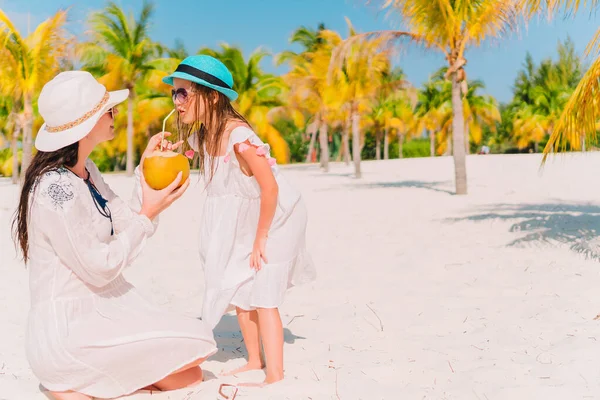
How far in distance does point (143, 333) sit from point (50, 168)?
772 mm

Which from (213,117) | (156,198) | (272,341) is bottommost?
(272,341)

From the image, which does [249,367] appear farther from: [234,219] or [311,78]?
[311,78]

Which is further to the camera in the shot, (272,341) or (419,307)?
(419,307)

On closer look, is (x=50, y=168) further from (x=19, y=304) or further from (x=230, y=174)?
(x=19, y=304)

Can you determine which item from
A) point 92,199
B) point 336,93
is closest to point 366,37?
point 336,93

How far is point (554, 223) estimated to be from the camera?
8.73 m

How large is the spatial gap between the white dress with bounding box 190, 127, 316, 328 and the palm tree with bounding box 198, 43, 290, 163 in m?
26.1

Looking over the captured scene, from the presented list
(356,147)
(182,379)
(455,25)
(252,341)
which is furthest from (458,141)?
(182,379)

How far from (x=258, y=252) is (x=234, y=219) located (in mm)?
204

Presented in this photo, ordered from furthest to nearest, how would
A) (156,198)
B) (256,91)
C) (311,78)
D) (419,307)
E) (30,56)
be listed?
(256,91)
(311,78)
(30,56)
(419,307)
(156,198)

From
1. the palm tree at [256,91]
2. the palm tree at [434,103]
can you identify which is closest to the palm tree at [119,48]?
the palm tree at [256,91]

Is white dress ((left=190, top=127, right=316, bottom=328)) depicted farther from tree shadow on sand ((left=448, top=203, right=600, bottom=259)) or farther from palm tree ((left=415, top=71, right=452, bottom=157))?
palm tree ((left=415, top=71, right=452, bottom=157))

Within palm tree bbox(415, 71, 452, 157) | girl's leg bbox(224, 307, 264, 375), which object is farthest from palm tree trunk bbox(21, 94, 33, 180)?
palm tree bbox(415, 71, 452, 157)

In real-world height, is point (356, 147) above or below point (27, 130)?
below
